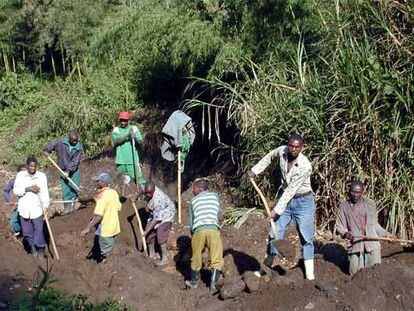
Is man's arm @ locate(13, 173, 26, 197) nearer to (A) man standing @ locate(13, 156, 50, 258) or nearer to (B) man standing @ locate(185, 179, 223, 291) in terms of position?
(A) man standing @ locate(13, 156, 50, 258)

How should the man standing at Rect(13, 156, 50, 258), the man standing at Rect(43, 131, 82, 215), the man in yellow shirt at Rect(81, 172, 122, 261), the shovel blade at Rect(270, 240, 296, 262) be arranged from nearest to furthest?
the shovel blade at Rect(270, 240, 296, 262) < the man in yellow shirt at Rect(81, 172, 122, 261) < the man standing at Rect(13, 156, 50, 258) < the man standing at Rect(43, 131, 82, 215)

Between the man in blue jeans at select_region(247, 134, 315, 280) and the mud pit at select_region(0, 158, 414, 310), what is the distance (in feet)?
1.08

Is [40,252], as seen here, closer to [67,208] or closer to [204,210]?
[67,208]

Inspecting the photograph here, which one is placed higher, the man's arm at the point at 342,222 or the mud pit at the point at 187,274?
the man's arm at the point at 342,222

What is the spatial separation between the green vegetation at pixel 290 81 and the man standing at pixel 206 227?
1929 mm

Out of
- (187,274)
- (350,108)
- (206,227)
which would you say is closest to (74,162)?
(187,274)

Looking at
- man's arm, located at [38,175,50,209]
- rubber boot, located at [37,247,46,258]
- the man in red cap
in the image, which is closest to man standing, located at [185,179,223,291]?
man's arm, located at [38,175,50,209]

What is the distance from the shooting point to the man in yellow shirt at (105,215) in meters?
8.53

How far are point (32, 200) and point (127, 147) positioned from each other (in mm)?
1939

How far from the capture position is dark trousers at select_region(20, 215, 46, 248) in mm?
9016

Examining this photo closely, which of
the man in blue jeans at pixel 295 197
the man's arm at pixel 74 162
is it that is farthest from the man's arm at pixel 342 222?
the man's arm at pixel 74 162

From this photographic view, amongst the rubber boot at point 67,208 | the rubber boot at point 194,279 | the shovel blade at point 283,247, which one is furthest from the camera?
the rubber boot at point 67,208

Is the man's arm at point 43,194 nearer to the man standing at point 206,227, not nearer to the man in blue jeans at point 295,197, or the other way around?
the man standing at point 206,227

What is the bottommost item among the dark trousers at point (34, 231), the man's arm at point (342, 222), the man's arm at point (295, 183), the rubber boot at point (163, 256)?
the rubber boot at point (163, 256)
